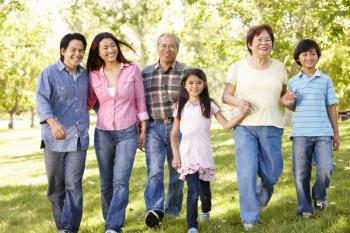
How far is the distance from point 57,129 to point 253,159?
7.00ft

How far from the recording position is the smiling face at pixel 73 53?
5.98m

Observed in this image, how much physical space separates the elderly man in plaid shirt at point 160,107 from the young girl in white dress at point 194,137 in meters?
0.52

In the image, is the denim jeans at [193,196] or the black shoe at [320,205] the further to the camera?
the black shoe at [320,205]

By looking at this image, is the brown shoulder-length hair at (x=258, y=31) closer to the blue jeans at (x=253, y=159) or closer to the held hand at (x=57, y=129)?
the blue jeans at (x=253, y=159)

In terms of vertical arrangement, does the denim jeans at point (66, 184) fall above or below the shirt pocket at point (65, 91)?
below

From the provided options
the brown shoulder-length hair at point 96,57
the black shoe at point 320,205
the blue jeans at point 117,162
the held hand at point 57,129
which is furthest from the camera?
the black shoe at point 320,205

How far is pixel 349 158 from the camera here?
36.6 ft

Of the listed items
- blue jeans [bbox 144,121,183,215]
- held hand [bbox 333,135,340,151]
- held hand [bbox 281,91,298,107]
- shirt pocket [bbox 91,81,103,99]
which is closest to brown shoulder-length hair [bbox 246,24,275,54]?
held hand [bbox 281,91,298,107]

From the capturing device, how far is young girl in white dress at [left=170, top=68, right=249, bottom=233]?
19.4 feet

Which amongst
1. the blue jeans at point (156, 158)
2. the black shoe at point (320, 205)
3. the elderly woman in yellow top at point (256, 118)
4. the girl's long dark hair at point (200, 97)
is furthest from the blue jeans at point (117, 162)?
the black shoe at point (320, 205)

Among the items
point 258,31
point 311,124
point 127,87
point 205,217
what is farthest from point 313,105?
point 127,87

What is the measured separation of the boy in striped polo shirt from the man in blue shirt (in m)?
2.27

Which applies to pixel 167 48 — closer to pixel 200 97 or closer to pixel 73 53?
pixel 200 97

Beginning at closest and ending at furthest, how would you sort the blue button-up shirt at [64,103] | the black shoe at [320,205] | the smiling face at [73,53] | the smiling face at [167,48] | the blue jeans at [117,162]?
the blue button-up shirt at [64,103], the smiling face at [73,53], the blue jeans at [117,162], the black shoe at [320,205], the smiling face at [167,48]
